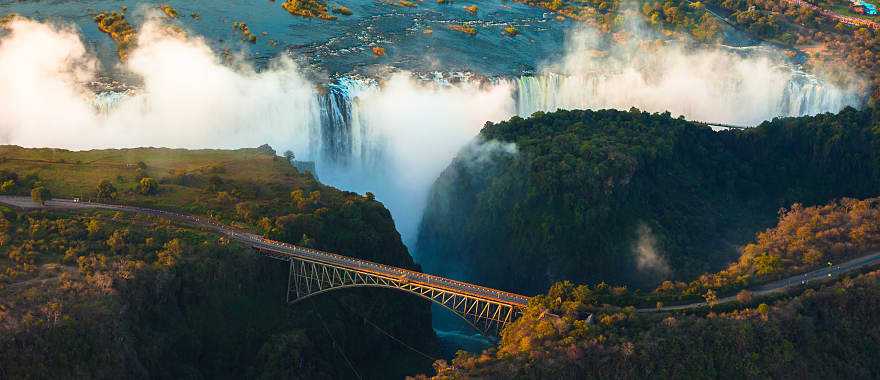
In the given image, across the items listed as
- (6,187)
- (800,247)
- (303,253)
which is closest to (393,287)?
(303,253)

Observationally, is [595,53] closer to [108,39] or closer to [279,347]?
[108,39]

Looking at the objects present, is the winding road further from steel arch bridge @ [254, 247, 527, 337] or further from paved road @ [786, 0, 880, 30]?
paved road @ [786, 0, 880, 30]

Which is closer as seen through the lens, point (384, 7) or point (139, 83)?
point (139, 83)

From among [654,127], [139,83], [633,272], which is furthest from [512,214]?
[139,83]

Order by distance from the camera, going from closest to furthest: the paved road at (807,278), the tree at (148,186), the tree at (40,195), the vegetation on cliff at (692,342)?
the vegetation on cliff at (692,342) → the paved road at (807,278) → the tree at (40,195) → the tree at (148,186)

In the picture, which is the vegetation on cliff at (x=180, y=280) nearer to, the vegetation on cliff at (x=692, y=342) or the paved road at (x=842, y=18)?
the vegetation on cliff at (x=692, y=342)

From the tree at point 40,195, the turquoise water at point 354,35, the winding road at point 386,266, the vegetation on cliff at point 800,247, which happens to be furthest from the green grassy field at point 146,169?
the vegetation on cliff at point 800,247
